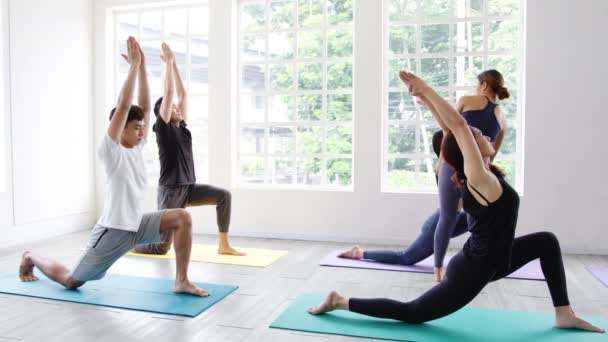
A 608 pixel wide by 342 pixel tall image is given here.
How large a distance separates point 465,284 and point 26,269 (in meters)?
2.85

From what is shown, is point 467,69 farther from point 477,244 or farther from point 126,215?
point 126,215

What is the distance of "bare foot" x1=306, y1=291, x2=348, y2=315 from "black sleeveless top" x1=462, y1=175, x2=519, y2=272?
2.25 feet

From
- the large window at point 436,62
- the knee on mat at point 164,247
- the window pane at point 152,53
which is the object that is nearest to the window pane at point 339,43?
the large window at point 436,62

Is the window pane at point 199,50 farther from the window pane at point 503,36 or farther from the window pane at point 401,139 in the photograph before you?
the window pane at point 503,36

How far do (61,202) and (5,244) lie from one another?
825mm

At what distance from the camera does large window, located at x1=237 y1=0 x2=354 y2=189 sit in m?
5.39

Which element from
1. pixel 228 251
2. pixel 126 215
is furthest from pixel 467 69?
pixel 126 215

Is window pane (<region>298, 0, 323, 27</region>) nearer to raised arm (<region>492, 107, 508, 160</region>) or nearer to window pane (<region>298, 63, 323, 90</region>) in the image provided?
window pane (<region>298, 63, 323, 90</region>)

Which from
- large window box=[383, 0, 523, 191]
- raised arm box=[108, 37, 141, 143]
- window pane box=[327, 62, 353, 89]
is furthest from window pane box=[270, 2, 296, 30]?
raised arm box=[108, 37, 141, 143]

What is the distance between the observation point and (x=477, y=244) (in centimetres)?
229

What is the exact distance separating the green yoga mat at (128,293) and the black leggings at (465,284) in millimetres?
984

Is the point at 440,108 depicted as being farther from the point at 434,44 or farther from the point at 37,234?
the point at 37,234

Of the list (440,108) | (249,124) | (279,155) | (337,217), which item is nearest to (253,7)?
(249,124)

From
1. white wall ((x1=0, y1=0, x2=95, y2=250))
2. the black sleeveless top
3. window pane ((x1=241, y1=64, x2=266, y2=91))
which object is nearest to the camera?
the black sleeveless top
